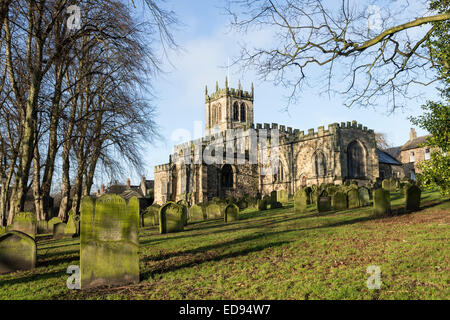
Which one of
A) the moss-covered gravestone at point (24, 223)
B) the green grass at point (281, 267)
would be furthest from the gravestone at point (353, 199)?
the moss-covered gravestone at point (24, 223)

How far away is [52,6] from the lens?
7.71 m

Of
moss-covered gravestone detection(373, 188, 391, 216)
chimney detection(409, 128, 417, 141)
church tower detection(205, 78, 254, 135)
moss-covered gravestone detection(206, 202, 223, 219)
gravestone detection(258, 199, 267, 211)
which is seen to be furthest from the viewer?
church tower detection(205, 78, 254, 135)

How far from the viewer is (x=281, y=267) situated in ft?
18.5

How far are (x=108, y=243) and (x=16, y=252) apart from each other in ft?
8.28

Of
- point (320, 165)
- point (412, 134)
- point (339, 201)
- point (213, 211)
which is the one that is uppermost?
point (412, 134)

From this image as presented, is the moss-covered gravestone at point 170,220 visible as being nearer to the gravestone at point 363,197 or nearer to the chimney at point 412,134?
the gravestone at point 363,197

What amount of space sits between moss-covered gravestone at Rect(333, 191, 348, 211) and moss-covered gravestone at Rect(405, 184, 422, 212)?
9.01 feet

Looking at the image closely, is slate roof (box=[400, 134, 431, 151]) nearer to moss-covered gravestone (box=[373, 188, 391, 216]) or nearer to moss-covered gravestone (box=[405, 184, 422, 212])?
moss-covered gravestone (box=[405, 184, 422, 212])

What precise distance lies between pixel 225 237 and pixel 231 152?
95.3 feet

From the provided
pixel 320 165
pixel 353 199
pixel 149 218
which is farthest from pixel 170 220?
pixel 320 165

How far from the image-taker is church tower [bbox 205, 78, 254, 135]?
205ft

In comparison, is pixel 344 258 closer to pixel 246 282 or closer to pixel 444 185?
pixel 246 282

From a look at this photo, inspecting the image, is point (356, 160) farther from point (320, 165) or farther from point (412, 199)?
point (412, 199)

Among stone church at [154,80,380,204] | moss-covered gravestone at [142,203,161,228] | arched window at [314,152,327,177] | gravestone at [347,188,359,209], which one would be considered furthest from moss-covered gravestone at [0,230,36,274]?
arched window at [314,152,327,177]
